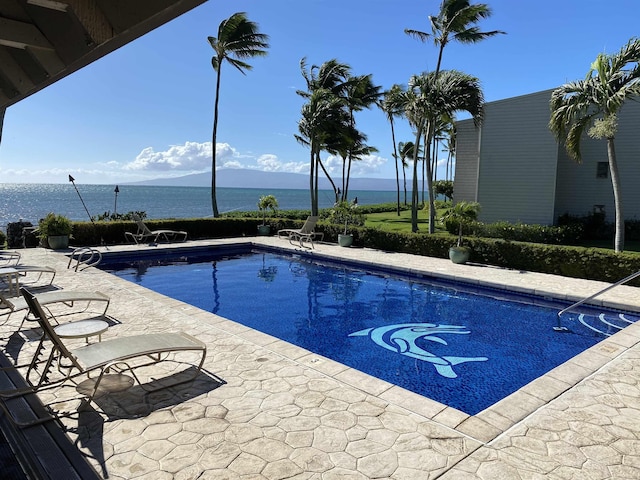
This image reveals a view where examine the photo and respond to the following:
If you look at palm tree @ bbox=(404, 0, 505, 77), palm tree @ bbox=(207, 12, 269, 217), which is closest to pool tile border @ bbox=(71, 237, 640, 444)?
palm tree @ bbox=(404, 0, 505, 77)

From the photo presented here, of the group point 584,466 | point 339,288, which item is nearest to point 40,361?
point 584,466

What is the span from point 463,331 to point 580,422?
3.76 m

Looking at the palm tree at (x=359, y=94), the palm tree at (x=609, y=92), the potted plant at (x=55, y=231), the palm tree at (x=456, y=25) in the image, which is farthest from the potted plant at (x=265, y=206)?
the palm tree at (x=609, y=92)

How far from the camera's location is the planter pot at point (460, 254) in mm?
12484

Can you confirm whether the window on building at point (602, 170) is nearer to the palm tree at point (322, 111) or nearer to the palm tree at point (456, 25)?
the palm tree at point (456, 25)

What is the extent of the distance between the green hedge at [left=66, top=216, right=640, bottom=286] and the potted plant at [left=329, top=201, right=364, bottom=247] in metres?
0.35

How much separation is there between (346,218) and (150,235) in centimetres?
728

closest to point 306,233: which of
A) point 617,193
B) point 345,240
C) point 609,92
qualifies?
point 345,240

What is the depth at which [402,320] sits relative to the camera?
8102mm

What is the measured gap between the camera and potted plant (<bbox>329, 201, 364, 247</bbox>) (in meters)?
15.8

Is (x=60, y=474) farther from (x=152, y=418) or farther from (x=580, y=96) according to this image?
(x=580, y=96)

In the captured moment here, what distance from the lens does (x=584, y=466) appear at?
3100 millimetres

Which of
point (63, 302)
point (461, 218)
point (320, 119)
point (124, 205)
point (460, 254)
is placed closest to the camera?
point (63, 302)

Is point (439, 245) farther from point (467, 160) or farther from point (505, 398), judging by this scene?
point (505, 398)
